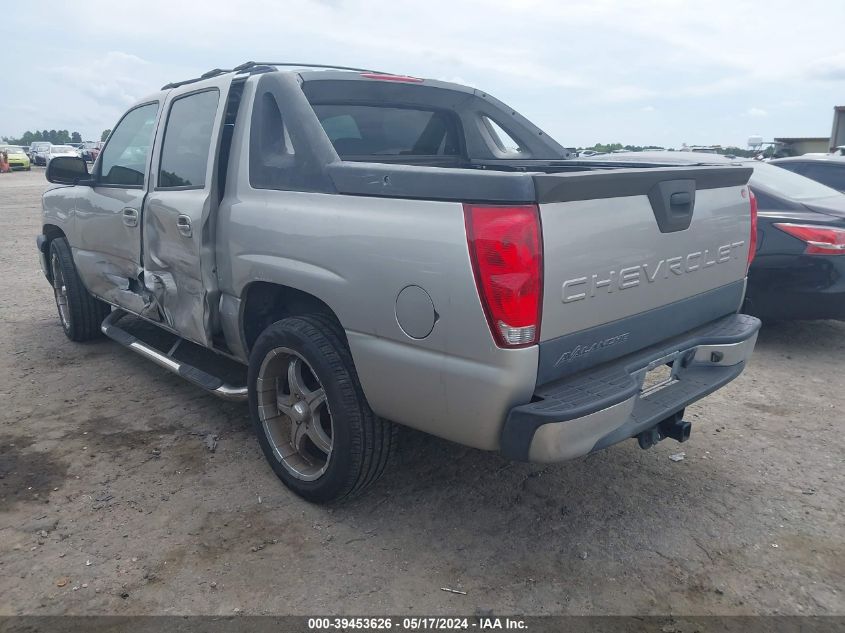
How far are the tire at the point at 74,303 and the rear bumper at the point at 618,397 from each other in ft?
13.9

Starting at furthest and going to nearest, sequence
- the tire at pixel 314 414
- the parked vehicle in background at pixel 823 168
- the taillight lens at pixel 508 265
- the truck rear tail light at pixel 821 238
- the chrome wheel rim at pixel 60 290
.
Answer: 1. the parked vehicle in background at pixel 823 168
2. the chrome wheel rim at pixel 60 290
3. the truck rear tail light at pixel 821 238
4. the tire at pixel 314 414
5. the taillight lens at pixel 508 265

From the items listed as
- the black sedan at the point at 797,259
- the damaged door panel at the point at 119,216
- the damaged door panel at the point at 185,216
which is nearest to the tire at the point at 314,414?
the damaged door panel at the point at 185,216

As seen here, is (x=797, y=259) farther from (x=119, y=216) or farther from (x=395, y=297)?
(x=119, y=216)

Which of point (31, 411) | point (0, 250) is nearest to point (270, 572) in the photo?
point (31, 411)

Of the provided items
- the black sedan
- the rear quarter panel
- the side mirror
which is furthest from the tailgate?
the side mirror

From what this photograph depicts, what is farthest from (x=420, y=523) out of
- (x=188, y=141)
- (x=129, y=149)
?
(x=129, y=149)

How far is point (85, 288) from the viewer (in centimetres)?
529

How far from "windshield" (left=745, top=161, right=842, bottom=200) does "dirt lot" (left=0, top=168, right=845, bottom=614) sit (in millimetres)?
2070

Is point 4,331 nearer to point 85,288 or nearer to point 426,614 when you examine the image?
point 85,288

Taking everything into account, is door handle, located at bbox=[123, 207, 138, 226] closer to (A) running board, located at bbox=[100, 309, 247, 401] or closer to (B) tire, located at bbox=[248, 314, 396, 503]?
(A) running board, located at bbox=[100, 309, 247, 401]

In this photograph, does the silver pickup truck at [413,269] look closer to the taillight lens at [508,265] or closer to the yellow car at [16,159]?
the taillight lens at [508,265]

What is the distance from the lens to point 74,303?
5.33 m

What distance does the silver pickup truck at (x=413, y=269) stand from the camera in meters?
2.26

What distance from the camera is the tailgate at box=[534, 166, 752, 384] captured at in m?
2.29
